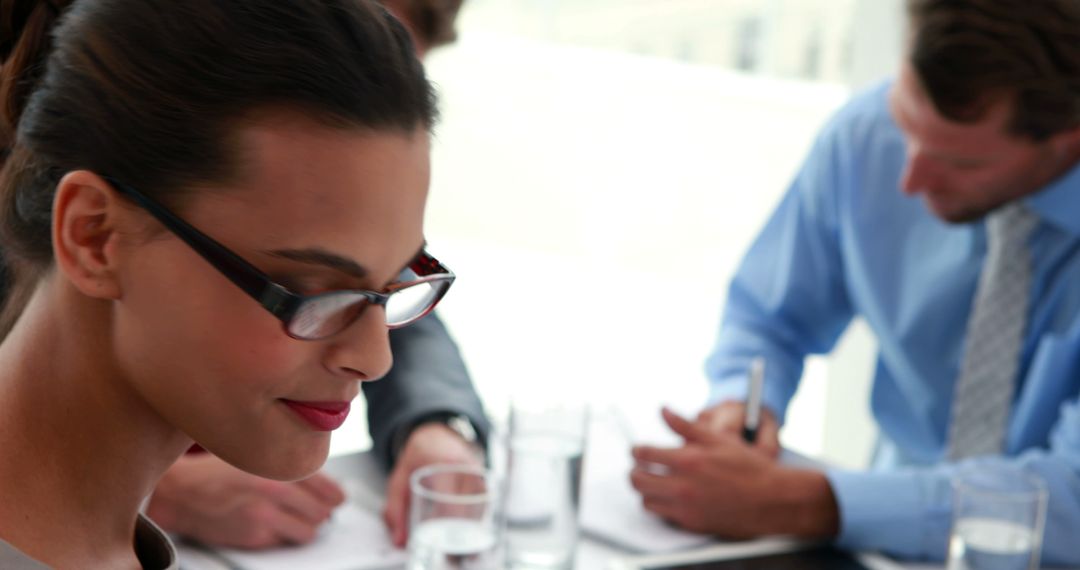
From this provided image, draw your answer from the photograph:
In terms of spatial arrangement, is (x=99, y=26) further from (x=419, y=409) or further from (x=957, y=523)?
(x=957, y=523)

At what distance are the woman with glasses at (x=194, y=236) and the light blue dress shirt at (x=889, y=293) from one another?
1.36 m

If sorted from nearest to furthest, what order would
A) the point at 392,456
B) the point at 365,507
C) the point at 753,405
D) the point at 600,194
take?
the point at 365,507 < the point at 392,456 < the point at 753,405 < the point at 600,194

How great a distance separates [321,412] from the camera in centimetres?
90

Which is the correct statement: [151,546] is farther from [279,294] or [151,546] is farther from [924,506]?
[924,506]

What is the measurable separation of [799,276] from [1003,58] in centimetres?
58

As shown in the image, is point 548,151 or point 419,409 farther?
point 548,151

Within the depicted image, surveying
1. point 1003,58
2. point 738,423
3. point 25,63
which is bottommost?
point 738,423

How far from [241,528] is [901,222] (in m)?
Answer: 1.38

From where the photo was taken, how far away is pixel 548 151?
5.88 meters

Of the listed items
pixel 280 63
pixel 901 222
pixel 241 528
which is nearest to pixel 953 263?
pixel 901 222

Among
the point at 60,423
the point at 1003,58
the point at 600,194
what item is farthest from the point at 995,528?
the point at 600,194

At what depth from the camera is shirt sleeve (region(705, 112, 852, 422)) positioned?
2.44 meters

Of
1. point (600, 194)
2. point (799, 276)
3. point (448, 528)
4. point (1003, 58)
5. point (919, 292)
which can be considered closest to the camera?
point (448, 528)

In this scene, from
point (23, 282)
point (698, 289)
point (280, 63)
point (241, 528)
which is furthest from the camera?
point (698, 289)
